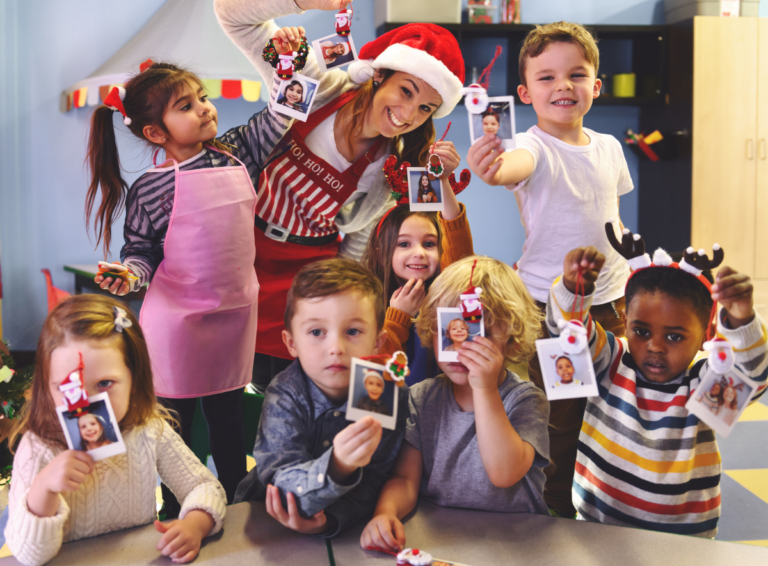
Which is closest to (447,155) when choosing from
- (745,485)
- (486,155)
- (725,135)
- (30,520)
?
(486,155)

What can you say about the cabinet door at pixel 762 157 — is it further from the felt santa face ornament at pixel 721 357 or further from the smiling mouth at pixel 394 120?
the felt santa face ornament at pixel 721 357

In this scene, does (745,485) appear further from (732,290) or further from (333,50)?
(333,50)

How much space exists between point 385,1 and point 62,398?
3.48 metres

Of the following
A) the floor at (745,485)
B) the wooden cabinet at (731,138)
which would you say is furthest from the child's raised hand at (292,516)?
the wooden cabinet at (731,138)

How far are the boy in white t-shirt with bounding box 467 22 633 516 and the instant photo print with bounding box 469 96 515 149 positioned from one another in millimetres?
137

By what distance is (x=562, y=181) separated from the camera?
1.52 metres

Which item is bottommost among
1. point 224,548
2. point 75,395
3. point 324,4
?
point 224,548

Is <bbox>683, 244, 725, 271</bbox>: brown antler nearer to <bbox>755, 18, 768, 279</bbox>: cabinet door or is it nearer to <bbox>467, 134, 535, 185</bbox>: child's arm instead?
<bbox>467, 134, 535, 185</bbox>: child's arm

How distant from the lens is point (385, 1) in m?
3.86

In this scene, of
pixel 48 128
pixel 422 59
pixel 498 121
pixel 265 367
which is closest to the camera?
pixel 498 121

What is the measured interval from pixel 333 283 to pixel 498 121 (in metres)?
0.42

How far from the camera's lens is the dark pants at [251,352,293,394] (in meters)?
1.87

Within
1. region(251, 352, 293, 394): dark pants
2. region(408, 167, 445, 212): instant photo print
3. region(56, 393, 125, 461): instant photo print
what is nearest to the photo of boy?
region(56, 393, 125, 461): instant photo print

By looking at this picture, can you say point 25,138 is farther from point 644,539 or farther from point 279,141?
point 644,539
